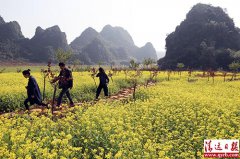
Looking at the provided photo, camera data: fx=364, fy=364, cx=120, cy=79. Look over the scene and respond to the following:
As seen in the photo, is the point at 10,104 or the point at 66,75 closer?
the point at 66,75

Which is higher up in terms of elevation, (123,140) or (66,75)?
(66,75)

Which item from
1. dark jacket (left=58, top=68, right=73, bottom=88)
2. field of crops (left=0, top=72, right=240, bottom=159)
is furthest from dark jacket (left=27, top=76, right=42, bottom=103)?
field of crops (left=0, top=72, right=240, bottom=159)

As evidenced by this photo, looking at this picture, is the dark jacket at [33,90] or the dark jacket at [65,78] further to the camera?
the dark jacket at [65,78]

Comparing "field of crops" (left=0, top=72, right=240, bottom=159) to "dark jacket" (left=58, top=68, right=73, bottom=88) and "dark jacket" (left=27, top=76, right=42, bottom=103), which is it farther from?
"dark jacket" (left=58, top=68, right=73, bottom=88)

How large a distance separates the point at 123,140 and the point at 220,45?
2751 inches

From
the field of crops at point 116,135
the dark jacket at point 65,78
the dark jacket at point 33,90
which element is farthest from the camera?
the dark jacket at point 65,78

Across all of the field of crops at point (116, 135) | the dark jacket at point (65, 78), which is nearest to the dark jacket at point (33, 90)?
the dark jacket at point (65, 78)

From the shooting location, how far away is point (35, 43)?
134000mm

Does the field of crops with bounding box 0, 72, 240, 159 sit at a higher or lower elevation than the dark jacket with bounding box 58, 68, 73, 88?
lower

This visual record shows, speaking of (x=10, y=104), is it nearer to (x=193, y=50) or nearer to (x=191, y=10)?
(x=193, y=50)

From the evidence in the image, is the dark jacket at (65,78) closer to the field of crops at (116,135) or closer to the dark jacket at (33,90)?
the dark jacket at (33,90)

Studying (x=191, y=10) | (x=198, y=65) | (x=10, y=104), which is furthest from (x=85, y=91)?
(x=191, y=10)

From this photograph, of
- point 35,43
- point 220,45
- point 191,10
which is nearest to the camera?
point 220,45

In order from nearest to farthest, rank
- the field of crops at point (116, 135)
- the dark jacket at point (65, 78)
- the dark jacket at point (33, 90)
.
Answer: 1. the field of crops at point (116, 135)
2. the dark jacket at point (33, 90)
3. the dark jacket at point (65, 78)
